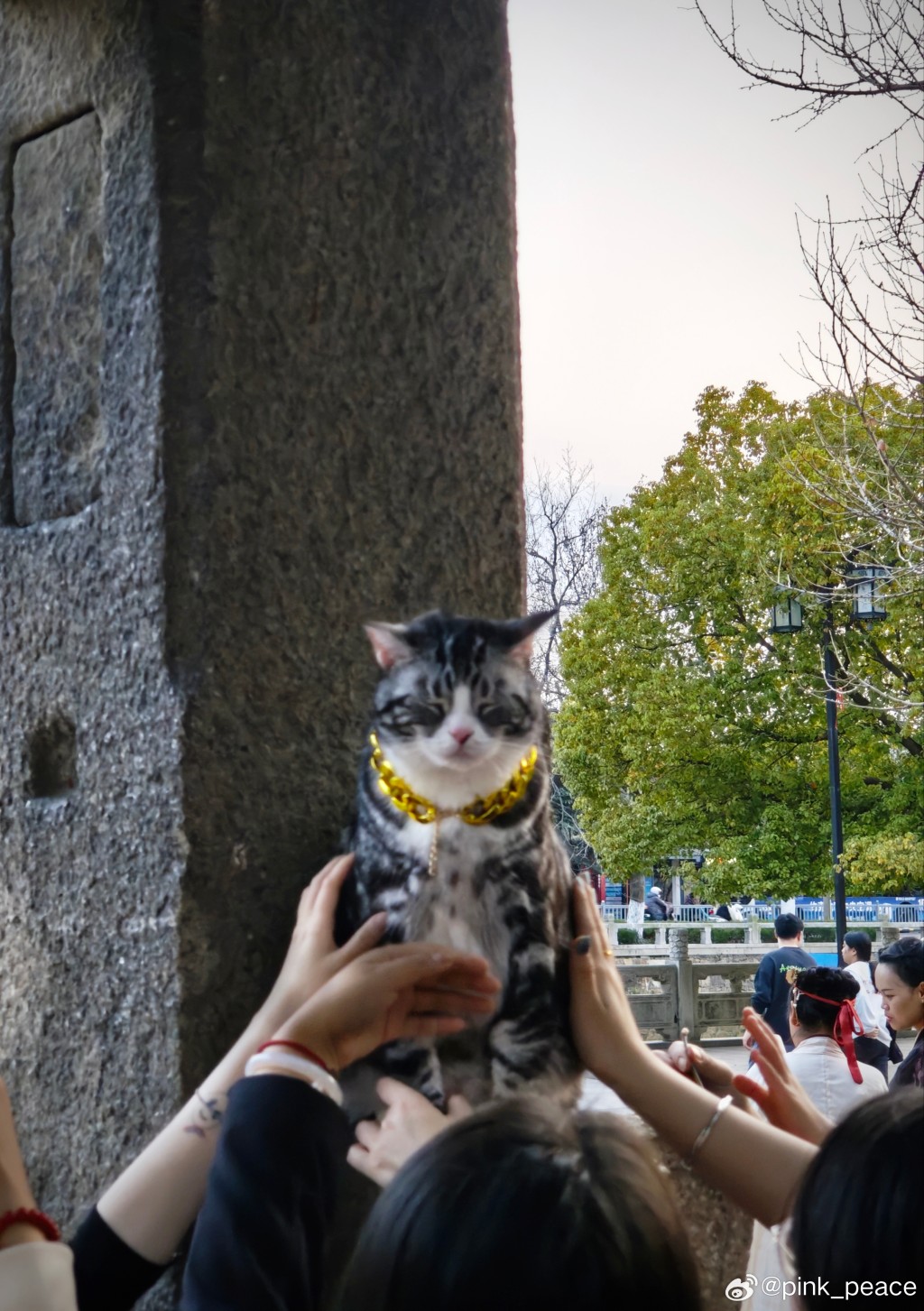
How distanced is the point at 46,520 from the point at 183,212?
0.45 meters

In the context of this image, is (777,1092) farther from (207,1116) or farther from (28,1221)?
(28,1221)

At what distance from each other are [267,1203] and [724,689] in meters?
12.8

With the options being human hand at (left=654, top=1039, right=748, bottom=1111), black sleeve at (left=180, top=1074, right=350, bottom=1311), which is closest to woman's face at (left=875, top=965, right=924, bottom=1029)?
human hand at (left=654, top=1039, right=748, bottom=1111)

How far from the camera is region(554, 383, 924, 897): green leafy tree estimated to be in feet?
42.8

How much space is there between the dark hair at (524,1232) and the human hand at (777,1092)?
0.83m

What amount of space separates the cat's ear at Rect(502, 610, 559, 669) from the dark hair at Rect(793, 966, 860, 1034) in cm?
237

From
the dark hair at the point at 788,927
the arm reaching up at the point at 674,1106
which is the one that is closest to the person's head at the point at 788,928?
the dark hair at the point at 788,927

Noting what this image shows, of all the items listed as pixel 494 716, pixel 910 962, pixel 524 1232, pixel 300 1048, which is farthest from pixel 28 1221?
pixel 910 962

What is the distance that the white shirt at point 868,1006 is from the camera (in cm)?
595

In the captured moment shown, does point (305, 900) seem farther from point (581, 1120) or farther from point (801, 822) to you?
point (801, 822)

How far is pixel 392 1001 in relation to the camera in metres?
1.36

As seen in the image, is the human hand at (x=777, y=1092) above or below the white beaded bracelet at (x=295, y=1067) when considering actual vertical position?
below

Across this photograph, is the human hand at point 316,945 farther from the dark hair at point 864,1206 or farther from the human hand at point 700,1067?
the dark hair at point 864,1206

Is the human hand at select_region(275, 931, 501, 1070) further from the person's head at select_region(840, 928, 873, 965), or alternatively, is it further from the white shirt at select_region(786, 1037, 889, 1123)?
the person's head at select_region(840, 928, 873, 965)
